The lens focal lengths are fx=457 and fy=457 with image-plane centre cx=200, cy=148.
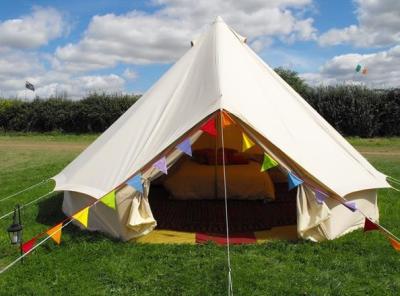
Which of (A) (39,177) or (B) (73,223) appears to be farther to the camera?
(A) (39,177)

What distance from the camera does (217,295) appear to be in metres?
3.70

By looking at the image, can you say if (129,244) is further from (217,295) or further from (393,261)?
(393,261)

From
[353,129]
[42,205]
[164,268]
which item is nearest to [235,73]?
[164,268]

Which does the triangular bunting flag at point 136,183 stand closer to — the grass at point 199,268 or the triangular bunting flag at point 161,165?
the triangular bunting flag at point 161,165

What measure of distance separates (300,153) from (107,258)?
7.80ft

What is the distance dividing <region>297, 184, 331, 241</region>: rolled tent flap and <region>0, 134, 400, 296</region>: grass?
175 mm

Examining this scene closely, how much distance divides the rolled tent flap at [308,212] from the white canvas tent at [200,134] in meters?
0.01

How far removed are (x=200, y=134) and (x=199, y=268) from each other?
5.25ft

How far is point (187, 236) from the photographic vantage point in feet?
17.4

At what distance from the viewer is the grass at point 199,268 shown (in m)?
3.87

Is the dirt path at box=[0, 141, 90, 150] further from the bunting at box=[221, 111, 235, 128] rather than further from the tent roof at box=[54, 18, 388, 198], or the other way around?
the bunting at box=[221, 111, 235, 128]

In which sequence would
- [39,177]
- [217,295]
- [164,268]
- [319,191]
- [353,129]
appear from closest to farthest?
[217,295] → [164,268] → [319,191] → [39,177] → [353,129]

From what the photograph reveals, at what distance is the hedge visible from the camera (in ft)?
56.9

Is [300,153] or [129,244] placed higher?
[300,153]
